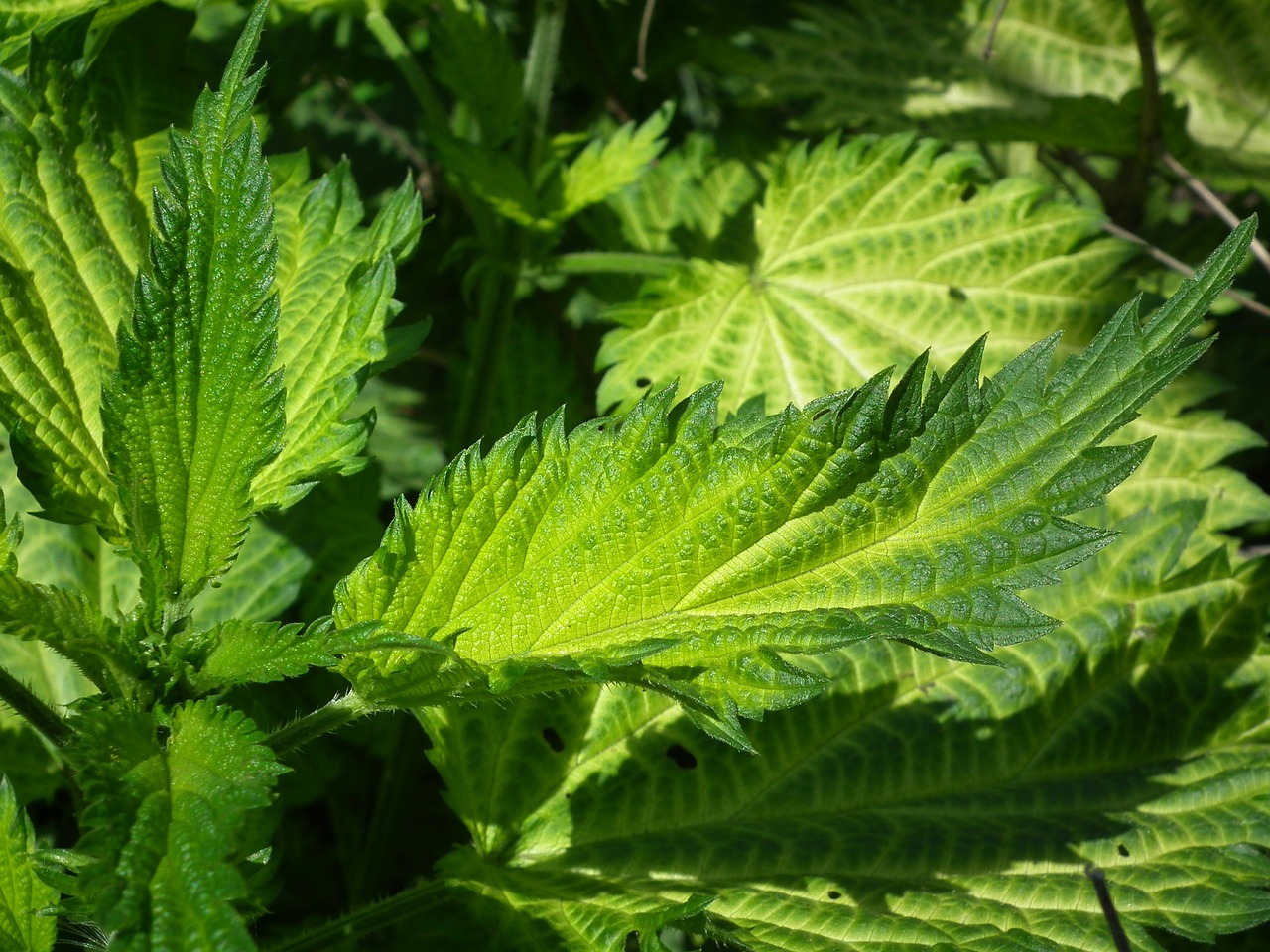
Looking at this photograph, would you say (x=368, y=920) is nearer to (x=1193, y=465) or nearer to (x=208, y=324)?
(x=208, y=324)

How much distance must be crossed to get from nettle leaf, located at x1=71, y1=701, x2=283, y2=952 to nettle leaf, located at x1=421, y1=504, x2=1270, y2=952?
1.51 feet

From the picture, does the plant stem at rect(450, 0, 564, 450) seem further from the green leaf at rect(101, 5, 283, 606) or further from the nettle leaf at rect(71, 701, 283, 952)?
the nettle leaf at rect(71, 701, 283, 952)

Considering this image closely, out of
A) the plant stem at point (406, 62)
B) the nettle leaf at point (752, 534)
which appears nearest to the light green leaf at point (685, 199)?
the plant stem at point (406, 62)

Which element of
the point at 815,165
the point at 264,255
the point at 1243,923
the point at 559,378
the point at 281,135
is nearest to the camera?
the point at 264,255

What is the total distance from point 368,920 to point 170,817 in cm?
55

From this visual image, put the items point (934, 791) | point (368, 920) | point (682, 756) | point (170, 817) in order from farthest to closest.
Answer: point (682, 756), point (934, 791), point (368, 920), point (170, 817)

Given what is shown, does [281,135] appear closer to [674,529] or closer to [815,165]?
[815,165]

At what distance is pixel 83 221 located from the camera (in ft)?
5.22

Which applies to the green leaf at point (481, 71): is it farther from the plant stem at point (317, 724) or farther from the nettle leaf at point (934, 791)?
the plant stem at point (317, 724)

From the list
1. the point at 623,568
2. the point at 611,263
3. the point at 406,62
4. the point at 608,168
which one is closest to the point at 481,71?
the point at 406,62

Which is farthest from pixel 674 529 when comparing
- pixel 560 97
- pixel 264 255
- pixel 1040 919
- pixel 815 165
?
pixel 560 97

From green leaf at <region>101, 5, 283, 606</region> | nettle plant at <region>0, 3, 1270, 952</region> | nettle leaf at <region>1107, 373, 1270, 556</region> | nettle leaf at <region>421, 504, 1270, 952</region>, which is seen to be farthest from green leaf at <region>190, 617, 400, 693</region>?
nettle leaf at <region>1107, 373, 1270, 556</region>

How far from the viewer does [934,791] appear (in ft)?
5.34

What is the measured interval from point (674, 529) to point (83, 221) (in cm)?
94
